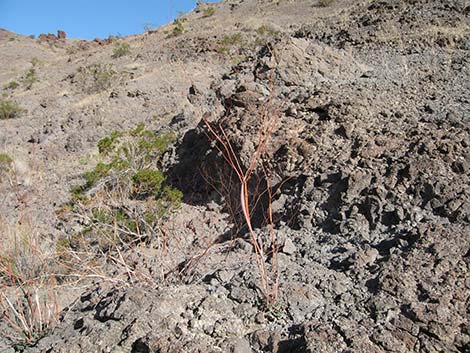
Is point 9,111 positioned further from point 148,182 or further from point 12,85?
point 148,182

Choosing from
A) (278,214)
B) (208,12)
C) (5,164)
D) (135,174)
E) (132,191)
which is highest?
(208,12)

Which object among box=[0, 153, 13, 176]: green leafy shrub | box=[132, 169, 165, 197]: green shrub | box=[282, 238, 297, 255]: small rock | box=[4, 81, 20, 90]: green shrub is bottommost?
box=[282, 238, 297, 255]: small rock

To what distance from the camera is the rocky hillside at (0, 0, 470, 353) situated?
2.51 m

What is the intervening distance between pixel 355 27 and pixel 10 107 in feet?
34.4

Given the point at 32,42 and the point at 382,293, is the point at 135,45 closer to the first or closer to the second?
the point at 32,42

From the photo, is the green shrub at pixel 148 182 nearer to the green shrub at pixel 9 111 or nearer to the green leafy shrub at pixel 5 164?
the green leafy shrub at pixel 5 164

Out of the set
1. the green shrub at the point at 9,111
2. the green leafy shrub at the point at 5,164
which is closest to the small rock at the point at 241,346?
the green leafy shrub at the point at 5,164

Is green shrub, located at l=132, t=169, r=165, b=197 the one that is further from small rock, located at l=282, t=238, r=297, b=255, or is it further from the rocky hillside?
small rock, located at l=282, t=238, r=297, b=255

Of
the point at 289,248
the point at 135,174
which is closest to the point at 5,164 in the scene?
the point at 135,174

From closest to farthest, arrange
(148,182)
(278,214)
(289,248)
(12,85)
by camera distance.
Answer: (289,248)
(278,214)
(148,182)
(12,85)

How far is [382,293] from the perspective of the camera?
8.50 ft

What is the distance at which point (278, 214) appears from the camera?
4.04 metres

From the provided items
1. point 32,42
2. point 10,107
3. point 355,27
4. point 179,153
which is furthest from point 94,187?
point 32,42

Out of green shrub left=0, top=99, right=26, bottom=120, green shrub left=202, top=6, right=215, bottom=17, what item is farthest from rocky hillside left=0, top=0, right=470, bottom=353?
green shrub left=202, top=6, right=215, bottom=17
